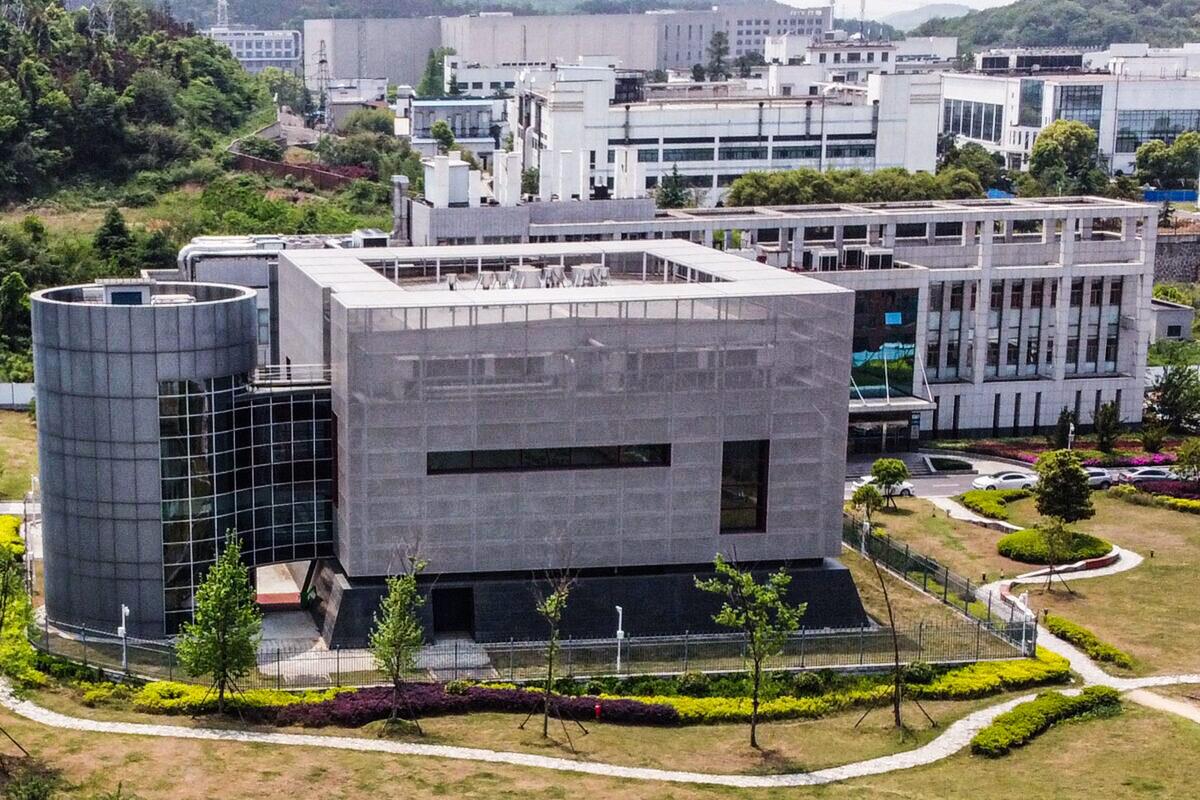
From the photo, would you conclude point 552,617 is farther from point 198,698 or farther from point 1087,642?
point 1087,642

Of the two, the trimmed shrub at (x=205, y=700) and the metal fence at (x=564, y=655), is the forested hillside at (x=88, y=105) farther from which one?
the trimmed shrub at (x=205, y=700)

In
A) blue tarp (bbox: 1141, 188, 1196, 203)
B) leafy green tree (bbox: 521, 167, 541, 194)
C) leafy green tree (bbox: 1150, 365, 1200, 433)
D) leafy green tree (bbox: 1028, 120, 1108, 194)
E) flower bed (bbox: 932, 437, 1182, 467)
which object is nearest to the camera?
flower bed (bbox: 932, 437, 1182, 467)

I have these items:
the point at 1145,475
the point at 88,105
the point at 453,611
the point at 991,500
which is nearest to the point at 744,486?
the point at 453,611

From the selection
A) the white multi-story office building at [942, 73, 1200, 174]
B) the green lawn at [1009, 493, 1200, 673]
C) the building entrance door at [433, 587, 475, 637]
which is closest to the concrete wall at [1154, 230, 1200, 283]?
the white multi-story office building at [942, 73, 1200, 174]

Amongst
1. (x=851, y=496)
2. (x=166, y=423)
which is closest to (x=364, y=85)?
(x=851, y=496)

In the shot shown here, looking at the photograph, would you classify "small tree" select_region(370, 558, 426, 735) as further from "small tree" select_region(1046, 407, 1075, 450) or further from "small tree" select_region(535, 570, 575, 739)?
"small tree" select_region(1046, 407, 1075, 450)
